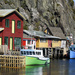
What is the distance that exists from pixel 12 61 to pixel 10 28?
475 inches

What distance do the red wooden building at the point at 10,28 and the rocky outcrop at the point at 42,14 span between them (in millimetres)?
41460

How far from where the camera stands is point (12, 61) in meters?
46.5

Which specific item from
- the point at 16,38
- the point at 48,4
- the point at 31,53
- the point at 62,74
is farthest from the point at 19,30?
the point at 48,4

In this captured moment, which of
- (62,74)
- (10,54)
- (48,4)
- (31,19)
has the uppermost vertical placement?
(48,4)

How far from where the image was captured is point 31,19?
109 m

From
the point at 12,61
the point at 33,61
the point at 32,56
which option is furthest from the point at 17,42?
the point at 12,61

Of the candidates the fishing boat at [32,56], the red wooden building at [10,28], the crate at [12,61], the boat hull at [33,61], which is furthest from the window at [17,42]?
the crate at [12,61]

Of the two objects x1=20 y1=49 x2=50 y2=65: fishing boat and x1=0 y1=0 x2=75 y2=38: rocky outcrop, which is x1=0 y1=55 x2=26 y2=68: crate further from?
x1=0 y1=0 x2=75 y2=38: rocky outcrop

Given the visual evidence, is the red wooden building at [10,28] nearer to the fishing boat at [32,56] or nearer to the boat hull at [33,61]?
the fishing boat at [32,56]

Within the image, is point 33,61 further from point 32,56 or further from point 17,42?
point 17,42

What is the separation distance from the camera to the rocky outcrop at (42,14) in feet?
344

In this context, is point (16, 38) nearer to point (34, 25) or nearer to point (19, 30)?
point (19, 30)

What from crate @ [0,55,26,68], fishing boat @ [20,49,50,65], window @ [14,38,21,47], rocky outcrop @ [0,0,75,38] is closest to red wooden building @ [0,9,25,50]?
window @ [14,38,21,47]

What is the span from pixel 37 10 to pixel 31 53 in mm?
64782
